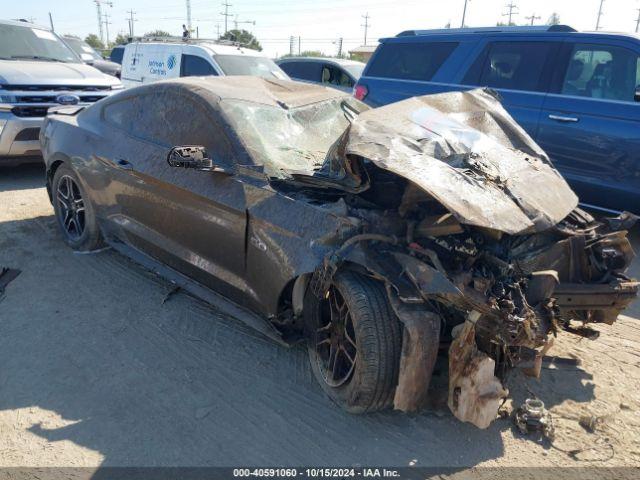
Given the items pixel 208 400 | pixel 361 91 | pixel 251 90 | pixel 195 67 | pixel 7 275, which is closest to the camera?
pixel 208 400

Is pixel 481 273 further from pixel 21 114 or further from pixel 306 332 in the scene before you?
pixel 21 114

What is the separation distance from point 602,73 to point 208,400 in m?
5.12

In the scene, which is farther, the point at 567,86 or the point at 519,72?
the point at 519,72

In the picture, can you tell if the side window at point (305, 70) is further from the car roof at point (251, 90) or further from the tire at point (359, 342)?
the tire at point (359, 342)

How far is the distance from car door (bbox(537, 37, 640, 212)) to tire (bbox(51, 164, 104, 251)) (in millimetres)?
4661

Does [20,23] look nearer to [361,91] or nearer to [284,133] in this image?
[361,91]

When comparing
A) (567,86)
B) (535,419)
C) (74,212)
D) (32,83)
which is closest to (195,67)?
(32,83)

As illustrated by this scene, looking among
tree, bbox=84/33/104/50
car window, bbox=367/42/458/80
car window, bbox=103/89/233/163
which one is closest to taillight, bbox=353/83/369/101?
car window, bbox=367/42/458/80

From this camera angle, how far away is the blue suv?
5410 millimetres

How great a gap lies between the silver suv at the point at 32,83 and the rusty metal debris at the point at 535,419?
22.4 feet

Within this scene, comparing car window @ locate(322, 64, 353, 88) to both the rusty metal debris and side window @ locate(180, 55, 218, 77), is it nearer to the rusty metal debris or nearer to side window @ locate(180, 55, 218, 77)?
side window @ locate(180, 55, 218, 77)

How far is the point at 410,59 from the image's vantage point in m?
7.25

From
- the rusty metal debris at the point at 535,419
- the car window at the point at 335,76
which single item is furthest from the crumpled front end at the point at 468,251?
the car window at the point at 335,76

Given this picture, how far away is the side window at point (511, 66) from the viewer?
610 cm
